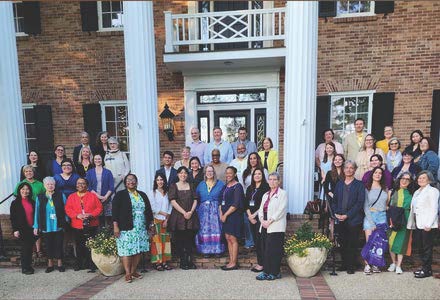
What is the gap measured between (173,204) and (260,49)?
4516 mm

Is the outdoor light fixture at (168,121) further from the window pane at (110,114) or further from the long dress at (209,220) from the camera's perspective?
the long dress at (209,220)

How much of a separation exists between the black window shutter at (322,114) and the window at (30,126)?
322 inches

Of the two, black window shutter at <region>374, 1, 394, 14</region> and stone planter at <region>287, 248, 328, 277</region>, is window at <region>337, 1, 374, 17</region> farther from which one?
stone planter at <region>287, 248, 328, 277</region>

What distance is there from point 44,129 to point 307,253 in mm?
8087

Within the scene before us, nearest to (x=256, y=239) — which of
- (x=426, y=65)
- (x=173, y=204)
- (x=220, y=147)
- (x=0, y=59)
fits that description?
(x=173, y=204)

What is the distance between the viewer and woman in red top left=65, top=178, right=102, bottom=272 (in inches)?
182

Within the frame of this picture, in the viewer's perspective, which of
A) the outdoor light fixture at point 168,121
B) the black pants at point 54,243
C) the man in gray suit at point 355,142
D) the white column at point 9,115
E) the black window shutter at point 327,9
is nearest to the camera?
the black pants at point 54,243

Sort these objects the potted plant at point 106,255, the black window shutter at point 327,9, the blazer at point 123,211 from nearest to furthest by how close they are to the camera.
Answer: the blazer at point 123,211, the potted plant at point 106,255, the black window shutter at point 327,9

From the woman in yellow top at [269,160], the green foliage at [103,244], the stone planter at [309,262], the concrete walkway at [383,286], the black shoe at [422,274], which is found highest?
the woman in yellow top at [269,160]

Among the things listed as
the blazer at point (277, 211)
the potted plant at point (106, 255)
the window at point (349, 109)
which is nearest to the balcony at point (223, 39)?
the window at point (349, 109)

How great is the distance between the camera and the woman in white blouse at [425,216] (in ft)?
13.6

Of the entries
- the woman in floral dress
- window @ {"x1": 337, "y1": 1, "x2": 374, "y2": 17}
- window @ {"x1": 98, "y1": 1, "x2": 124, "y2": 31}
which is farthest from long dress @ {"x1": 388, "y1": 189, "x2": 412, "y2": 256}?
window @ {"x1": 98, "y1": 1, "x2": 124, "y2": 31}

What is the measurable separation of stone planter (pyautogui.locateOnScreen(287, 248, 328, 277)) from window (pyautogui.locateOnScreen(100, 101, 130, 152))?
252 inches

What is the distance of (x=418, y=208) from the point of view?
13.8 feet
